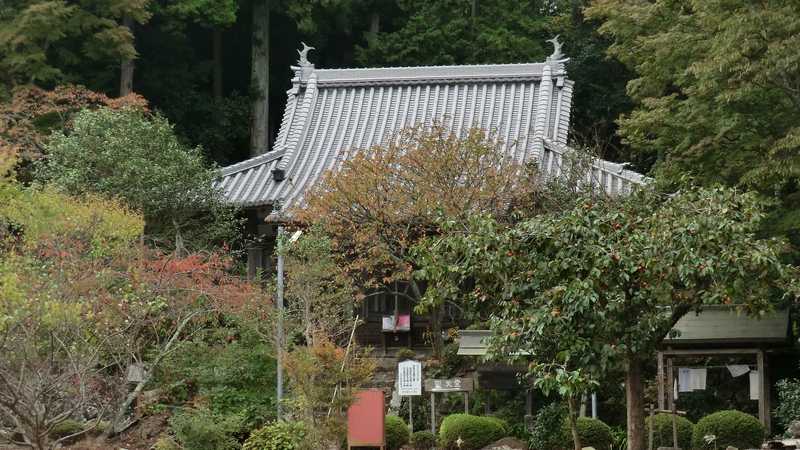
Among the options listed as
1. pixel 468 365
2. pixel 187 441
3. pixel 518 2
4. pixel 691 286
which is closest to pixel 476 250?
pixel 691 286

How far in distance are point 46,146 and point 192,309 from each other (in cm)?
640

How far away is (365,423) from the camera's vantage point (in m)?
19.1

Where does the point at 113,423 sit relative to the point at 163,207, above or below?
below

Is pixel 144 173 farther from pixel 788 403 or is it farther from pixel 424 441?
pixel 788 403

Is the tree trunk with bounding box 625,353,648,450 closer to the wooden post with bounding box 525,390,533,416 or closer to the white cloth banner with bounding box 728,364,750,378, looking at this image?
the wooden post with bounding box 525,390,533,416

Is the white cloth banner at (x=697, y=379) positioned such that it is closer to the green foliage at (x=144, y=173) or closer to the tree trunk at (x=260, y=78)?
the green foliage at (x=144, y=173)

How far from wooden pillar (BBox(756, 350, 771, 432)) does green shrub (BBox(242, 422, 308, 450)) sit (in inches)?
324

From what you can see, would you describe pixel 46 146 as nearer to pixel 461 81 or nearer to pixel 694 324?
pixel 461 81

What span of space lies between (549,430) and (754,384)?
419 cm

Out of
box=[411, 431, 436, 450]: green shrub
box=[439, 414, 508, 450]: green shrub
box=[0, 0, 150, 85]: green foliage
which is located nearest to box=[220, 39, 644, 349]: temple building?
box=[0, 0, 150, 85]: green foliage

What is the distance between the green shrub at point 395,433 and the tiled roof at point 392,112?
24.1ft


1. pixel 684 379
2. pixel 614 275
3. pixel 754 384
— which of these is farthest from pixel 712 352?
pixel 614 275

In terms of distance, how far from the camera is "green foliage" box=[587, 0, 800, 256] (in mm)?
18688

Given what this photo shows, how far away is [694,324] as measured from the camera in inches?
850
